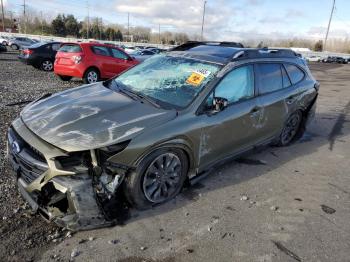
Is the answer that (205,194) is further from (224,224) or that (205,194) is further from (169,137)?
(169,137)

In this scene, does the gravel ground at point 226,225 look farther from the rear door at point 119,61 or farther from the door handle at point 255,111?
the rear door at point 119,61

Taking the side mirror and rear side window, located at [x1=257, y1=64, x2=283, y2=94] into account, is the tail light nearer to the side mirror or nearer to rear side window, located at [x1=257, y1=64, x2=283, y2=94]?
rear side window, located at [x1=257, y1=64, x2=283, y2=94]

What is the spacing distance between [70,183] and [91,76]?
10277 millimetres

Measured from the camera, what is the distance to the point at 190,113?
13.5ft

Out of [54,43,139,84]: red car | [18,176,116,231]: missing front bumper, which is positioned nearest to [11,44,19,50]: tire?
[54,43,139,84]: red car

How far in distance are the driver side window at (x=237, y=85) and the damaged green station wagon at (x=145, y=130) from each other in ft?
0.05

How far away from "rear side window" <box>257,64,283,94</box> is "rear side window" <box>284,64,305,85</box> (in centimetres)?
39

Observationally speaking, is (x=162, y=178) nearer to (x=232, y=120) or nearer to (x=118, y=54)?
(x=232, y=120)

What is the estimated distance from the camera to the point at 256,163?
566cm

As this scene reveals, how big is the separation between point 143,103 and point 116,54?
10.3m

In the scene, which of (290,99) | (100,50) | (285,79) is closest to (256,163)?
(290,99)

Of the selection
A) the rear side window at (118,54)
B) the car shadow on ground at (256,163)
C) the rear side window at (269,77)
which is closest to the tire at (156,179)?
the car shadow on ground at (256,163)

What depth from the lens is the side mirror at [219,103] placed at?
4246 mm

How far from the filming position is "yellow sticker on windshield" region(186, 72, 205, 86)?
447 cm
